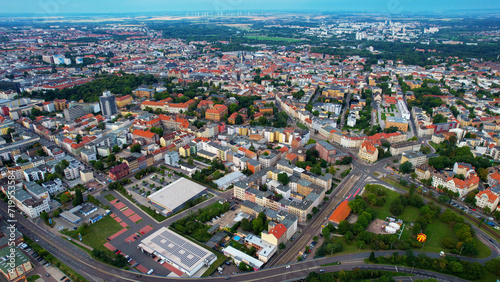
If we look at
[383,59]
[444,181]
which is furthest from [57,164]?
[383,59]

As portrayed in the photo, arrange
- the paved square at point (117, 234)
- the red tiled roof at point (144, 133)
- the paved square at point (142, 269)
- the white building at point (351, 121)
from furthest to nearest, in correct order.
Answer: the white building at point (351, 121) < the red tiled roof at point (144, 133) < the paved square at point (117, 234) < the paved square at point (142, 269)

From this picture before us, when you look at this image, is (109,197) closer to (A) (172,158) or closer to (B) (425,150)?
(A) (172,158)

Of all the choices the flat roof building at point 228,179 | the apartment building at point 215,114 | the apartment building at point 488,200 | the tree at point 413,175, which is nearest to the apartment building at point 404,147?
the tree at point 413,175

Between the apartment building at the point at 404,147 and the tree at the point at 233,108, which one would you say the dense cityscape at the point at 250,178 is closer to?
the apartment building at the point at 404,147

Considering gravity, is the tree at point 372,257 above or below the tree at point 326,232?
below

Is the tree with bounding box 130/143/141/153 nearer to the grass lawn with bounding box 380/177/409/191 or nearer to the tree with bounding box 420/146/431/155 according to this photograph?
the grass lawn with bounding box 380/177/409/191

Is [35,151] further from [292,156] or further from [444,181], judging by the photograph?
[444,181]
